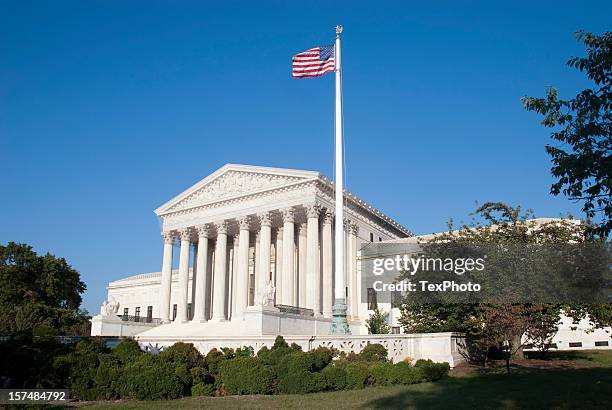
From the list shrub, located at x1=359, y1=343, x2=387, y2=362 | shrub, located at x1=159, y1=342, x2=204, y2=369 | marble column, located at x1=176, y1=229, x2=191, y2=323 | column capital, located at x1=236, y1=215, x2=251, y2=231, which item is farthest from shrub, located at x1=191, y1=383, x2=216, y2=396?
marble column, located at x1=176, y1=229, x2=191, y2=323

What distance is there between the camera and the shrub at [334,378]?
18078 mm

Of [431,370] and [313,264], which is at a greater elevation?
[313,264]

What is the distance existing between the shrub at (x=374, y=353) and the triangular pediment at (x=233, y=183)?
91.2 feet

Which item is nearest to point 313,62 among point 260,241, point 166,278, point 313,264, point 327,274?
point 313,264

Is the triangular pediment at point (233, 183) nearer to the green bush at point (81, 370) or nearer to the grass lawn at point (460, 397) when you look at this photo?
the grass lawn at point (460, 397)

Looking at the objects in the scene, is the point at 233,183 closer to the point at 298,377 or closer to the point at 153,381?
the point at 298,377

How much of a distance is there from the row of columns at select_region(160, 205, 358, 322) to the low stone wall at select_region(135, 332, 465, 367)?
19.0 metres

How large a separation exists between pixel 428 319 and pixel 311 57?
16626 millimetres

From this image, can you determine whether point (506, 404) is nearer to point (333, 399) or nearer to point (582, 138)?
point (333, 399)

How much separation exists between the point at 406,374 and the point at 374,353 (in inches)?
144

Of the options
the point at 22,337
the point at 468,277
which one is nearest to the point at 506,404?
the point at 22,337

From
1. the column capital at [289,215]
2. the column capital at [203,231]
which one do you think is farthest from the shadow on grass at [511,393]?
the column capital at [203,231]

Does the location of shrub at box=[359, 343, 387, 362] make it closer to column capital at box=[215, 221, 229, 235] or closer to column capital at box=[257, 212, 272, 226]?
column capital at box=[257, 212, 272, 226]

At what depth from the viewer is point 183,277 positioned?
5916 centimetres
